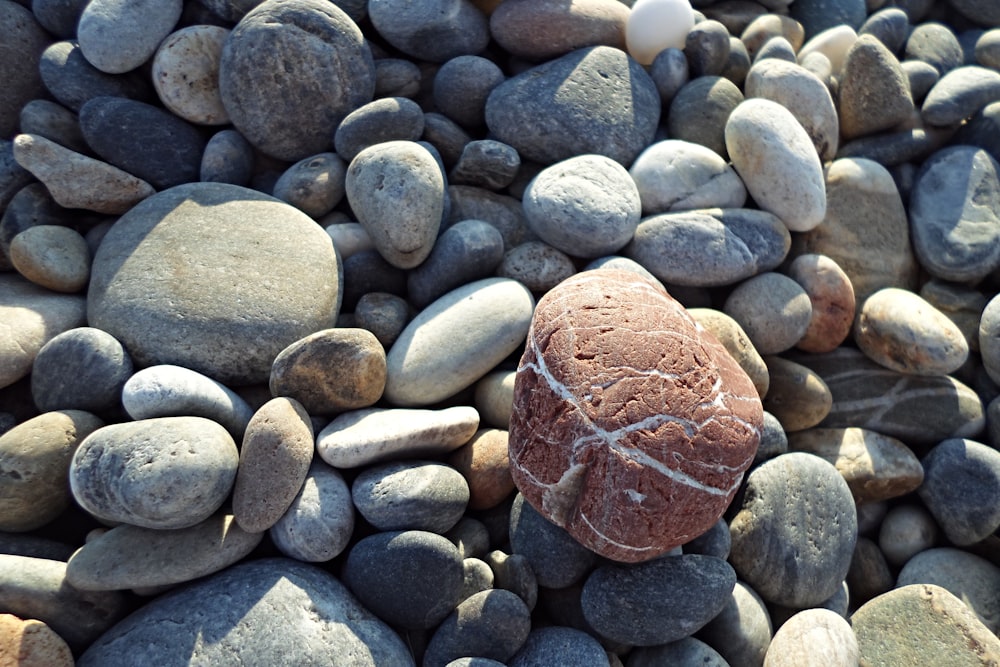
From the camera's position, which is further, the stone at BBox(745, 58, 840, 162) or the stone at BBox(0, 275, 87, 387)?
the stone at BBox(745, 58, 840, 162)

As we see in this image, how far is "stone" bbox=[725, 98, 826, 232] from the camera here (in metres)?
3.45

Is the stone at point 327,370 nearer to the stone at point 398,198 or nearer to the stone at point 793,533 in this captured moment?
the stone at point 398,198

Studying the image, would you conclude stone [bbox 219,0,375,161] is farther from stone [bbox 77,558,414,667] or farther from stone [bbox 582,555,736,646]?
stone [bbox 582,555,736,646]

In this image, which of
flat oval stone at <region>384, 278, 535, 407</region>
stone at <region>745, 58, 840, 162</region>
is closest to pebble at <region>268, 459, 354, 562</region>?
flat oval stone at <region>384, 278, 535, 407</region>

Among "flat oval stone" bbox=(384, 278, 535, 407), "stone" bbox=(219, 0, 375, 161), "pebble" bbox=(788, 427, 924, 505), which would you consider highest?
"stone" bbox=(219, 0, 375, 161)

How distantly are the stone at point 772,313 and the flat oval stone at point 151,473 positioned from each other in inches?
92.1

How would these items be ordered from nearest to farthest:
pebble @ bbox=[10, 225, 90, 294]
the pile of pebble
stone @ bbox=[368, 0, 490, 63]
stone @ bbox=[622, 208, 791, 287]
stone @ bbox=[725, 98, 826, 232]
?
the pile of pebble
pebble @ bbox=[10, 225, 90, 294]
stone @ bbox=[622, 208, 791, 287]
stone @ bbox=[725, 98, 826, 232]
stone @ bbox=[368, 0, 490, 63]

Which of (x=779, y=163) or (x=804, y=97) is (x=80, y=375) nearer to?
(x=779, y=163)

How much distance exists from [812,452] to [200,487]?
104 inches

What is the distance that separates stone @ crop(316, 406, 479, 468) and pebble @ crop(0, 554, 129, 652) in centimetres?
92

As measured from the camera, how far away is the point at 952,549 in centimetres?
316

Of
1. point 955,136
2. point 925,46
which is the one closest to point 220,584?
point 955,136

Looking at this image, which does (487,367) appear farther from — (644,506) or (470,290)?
(644,506)

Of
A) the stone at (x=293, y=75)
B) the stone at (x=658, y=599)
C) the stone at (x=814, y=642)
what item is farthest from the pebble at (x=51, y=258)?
the stone at (x=814, y=642)
